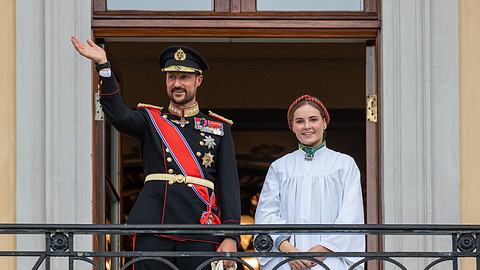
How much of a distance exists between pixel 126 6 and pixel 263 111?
4.97m

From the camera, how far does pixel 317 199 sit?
27.9 feet

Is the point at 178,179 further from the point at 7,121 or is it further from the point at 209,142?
the point at 7,121

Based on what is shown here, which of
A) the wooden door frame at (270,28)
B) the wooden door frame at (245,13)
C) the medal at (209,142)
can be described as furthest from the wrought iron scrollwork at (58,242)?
the wooden door frame at (245,13)

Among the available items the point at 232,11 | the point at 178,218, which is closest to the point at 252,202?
the point at 232,11

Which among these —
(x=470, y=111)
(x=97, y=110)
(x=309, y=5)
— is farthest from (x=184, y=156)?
(x=470, y=111)

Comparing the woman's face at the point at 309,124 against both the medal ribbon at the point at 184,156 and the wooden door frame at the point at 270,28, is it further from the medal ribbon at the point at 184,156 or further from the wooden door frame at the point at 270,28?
the wooden door frame at the point at 270,28

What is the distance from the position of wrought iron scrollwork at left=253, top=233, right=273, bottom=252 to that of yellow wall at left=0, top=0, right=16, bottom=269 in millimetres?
1623

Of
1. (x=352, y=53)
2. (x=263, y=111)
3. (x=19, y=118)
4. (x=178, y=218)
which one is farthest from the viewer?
(x=263, y=111)

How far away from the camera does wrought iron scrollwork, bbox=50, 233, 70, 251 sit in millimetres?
7969

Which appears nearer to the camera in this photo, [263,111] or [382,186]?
[382,186]

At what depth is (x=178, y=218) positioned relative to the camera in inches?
330

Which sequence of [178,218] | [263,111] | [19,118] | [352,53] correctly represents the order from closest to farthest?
1. [178,218]
2. [19,118]
3. [352,53]
4. [263,111]

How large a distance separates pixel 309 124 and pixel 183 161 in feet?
2.20

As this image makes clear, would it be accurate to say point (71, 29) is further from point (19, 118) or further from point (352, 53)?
point (352, 53)
